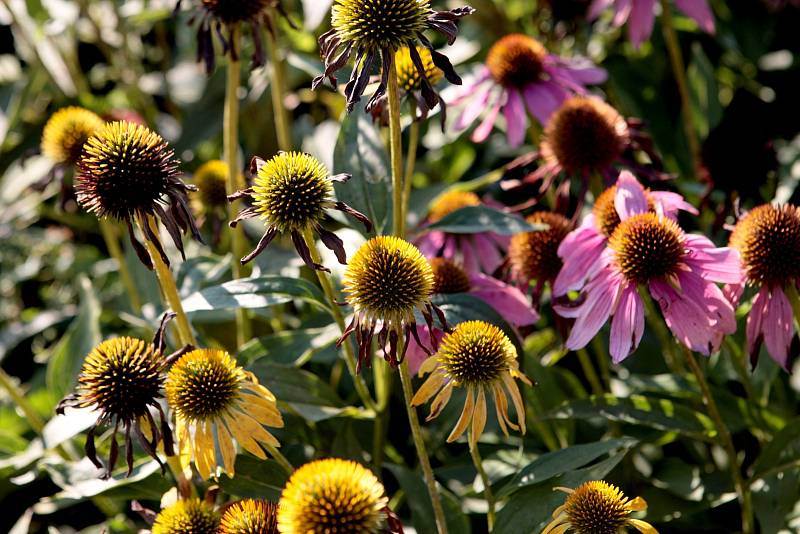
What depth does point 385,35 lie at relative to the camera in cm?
101

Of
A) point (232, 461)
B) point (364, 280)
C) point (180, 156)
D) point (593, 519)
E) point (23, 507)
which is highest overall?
point (180, 156)

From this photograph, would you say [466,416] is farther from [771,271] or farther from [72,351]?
[72,351]

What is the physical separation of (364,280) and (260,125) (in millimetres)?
1211

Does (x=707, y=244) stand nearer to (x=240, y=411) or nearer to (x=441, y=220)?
(x=441, y=220)

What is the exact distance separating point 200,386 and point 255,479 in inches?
7.5

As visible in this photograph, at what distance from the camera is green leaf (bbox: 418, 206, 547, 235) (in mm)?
1266

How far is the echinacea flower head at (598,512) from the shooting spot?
36.9 inches

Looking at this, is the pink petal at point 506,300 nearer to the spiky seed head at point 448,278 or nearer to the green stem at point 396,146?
the spiky seed head at point 448,278

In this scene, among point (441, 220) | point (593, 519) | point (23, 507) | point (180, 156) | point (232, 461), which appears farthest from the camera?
point (180, 156)

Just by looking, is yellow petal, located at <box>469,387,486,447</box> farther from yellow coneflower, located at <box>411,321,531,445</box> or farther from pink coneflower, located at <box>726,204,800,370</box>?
pink coneflower, located at <box>726,204,800,370</box>

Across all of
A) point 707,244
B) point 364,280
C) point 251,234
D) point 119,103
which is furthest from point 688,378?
point 119,103

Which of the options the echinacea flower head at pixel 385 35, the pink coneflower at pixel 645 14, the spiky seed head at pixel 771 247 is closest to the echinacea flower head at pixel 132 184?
the echinacea flower head at pixel 385 35

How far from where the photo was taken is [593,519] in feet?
3.08

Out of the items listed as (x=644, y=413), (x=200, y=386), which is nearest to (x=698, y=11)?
(x=644, y=413)
